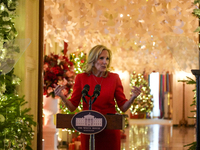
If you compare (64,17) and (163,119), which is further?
(163,119)

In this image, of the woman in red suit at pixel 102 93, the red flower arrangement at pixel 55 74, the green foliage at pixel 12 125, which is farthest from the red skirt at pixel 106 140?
the red flower arrangement at pixel 55 74

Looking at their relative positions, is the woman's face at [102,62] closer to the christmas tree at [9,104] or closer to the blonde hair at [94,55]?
the blonde hair at [94,55]

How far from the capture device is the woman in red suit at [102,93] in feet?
7.38

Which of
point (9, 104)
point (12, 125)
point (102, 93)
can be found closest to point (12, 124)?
point (12, 125)

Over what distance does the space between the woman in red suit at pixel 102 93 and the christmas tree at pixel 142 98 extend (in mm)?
11389

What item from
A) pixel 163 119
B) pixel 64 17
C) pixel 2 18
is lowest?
pixel 163 119

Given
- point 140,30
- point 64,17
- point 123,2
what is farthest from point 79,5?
point 140,30

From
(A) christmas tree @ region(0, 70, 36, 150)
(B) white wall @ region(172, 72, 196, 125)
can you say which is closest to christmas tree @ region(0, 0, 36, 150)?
(A) christmas tree @ region(0, 70, 36, 150)

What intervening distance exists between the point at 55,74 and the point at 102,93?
2605 mm

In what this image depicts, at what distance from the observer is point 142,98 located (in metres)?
14.0

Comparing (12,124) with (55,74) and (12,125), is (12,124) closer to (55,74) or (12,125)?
(12,125)

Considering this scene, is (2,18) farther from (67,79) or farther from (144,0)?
(67,79)

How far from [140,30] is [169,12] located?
462 mm

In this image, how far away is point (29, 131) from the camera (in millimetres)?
2463
